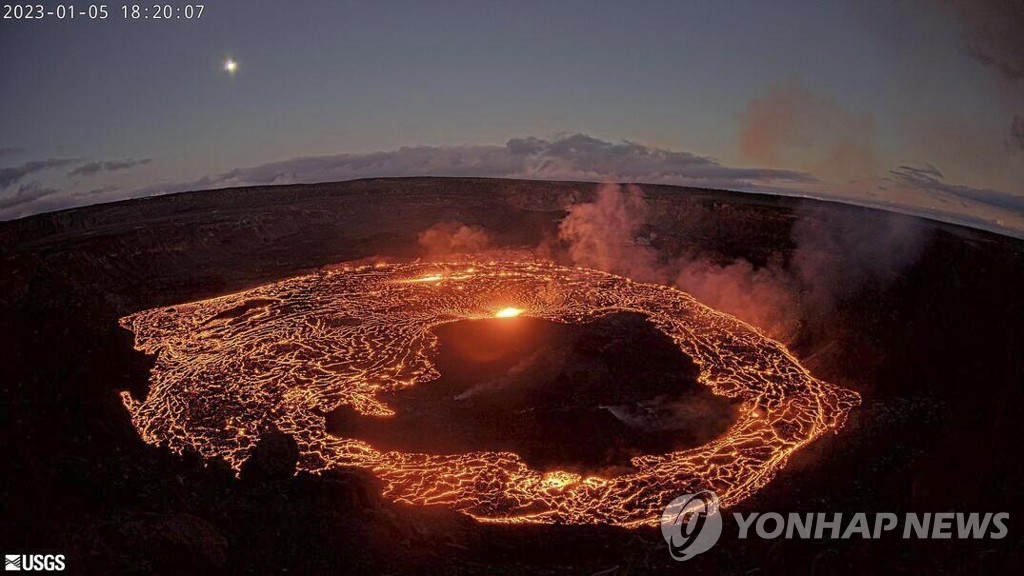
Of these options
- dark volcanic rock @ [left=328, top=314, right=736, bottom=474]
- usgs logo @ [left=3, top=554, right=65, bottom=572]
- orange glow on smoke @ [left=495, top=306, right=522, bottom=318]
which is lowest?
usgs logo @ [left=3, top=554, right=65, bottom=572]

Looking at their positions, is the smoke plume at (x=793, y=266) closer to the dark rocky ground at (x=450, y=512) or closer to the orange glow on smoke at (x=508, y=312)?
the dark rocky ground at (x=450, y=512)

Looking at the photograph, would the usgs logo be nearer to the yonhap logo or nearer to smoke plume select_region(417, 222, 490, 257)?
the yonhap logo

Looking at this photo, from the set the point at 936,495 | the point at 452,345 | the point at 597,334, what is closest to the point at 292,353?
the point at 452,345

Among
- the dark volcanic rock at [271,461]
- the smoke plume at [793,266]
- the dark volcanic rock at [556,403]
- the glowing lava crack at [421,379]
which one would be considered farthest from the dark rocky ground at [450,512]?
the dark volcanic rock at [556,403]

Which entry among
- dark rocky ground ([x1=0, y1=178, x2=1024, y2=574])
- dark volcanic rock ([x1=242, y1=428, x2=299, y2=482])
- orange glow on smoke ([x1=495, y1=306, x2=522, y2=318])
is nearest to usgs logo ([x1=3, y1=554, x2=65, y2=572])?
dark rocky ground ([x1=0, y1=178, x2=1024, y2=574])

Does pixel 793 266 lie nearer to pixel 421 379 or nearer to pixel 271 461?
pixel 421 379

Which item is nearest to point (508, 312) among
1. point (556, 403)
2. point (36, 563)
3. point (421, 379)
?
point (421, 379)
